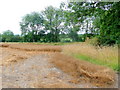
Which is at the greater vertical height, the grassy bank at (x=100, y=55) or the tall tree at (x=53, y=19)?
the tall tree at (x=53, y=19)

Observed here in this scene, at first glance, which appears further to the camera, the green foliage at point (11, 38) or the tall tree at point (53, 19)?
the tall tree at point (53, 19)

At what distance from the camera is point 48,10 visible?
3799mm

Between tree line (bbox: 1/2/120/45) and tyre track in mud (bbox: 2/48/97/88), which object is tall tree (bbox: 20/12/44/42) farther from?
tyre track in mud (bbox: 2/48/97/88)

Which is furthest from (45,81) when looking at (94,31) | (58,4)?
(94,31)

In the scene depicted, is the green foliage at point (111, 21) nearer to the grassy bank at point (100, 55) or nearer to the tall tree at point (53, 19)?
the grassy bank at point (100, 55)

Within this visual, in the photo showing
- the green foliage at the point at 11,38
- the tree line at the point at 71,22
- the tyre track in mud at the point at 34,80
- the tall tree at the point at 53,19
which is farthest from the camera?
the tall tree at the point at 53,19

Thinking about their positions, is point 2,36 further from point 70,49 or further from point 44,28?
point 70,49

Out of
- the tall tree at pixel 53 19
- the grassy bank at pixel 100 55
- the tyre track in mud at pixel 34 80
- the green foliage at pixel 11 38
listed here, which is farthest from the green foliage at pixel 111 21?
the green foliage at pixel 11 38

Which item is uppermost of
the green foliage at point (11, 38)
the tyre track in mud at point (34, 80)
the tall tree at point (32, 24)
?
the tall tree at point (32, 24)

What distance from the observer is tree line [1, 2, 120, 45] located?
3402 mm

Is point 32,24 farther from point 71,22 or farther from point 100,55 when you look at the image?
point 100,55

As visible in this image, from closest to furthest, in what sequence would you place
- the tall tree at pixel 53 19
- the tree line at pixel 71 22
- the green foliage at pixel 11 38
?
the tree line at pixel 71 22
the green foliage at pixel 11 38
the tall tree at pixel 53 19

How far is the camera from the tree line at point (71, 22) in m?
3.40

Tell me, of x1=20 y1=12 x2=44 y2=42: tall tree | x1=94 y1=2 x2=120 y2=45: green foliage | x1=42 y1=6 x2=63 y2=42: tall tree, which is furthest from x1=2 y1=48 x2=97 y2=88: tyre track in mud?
x1=42 y1=6 x2=63 y2=42: tall tree
